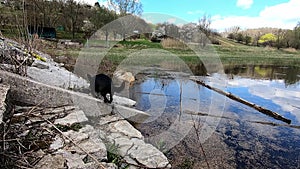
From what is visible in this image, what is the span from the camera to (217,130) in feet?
16.7

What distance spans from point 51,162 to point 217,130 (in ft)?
12.1

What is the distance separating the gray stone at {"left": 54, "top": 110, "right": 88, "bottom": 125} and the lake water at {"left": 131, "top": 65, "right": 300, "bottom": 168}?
1.24 meters

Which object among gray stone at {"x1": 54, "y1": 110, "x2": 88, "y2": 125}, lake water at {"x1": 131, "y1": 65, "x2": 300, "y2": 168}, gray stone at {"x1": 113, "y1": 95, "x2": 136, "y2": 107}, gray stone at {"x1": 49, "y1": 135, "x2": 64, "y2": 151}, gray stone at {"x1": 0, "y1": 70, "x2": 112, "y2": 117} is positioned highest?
gray stone at {"x1": 0, "y1": 70, "x2": 112, "y2": 117}

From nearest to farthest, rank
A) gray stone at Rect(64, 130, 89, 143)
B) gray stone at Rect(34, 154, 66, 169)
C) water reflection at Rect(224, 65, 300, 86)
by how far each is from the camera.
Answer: gray stone at Rect(34, 154, 66, 169) < gray stone at Rect(64, 130, 89, 143) < water reflection at Rect(224, 65, 300, 86)

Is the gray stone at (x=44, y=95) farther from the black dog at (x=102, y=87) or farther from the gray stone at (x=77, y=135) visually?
the gray stone at (x=77, y=135)

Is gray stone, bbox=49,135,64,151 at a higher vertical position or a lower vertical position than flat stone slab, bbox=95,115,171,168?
higher

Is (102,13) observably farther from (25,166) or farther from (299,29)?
(299,29)

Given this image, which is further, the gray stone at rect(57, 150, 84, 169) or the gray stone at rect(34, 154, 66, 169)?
the gray stone at rect(57, 150, 84, 169)

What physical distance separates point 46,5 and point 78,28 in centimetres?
463

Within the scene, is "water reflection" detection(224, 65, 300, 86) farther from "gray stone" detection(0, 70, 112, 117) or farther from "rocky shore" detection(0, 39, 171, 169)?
"gray stone" detection(0, 70, 112, 117)

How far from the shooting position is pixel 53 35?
2370 cm

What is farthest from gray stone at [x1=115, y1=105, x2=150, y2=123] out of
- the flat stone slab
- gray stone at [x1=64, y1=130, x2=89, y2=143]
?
gray stone at [x1=64, y1=130, x2=89, y2=143]

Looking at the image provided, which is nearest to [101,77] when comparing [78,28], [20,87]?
[20,87]

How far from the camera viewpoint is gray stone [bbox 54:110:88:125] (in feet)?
11.3
